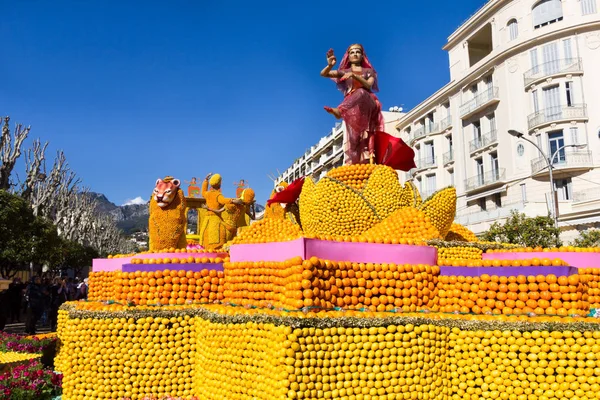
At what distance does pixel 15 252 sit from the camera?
2388cm

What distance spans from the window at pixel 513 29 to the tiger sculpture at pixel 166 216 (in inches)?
1088

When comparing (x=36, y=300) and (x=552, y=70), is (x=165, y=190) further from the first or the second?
(x=552, y=70)

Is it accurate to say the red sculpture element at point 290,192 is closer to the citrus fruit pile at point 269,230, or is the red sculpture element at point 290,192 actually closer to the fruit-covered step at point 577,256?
the citrus fruit pile at point 269,230

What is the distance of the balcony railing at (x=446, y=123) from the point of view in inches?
1426

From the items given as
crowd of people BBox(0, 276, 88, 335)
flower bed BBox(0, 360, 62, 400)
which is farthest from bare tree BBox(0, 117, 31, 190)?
flower bed BBox(0, 360, 62, 400)

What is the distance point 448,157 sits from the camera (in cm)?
3641

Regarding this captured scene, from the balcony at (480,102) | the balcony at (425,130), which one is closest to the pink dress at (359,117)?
the balcony at (480,102)

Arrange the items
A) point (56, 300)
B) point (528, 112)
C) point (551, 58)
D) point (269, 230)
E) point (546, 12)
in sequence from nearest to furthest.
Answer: point (269, 230) → point (56, 300) → point (551, 58) → point (546, 12) → point (528, 112)

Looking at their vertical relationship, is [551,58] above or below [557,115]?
above

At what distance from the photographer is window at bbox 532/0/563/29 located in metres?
28.8

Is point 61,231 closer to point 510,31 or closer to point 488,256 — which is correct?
point 510,31

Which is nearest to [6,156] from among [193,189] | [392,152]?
[193,189]

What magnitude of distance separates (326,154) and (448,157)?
869 inches

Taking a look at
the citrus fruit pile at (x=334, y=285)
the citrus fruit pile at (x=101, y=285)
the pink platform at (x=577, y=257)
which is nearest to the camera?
the citrus fruit pile at (x=334, y=285)
